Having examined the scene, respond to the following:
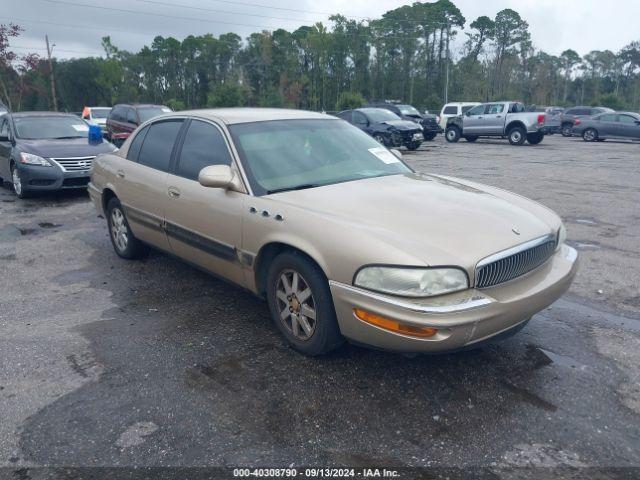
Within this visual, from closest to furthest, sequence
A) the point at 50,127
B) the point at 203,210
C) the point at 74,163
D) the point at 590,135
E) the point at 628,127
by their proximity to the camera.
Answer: the point at 203,210 → the point at 74,163 → the point at 50,127 → the point at 628,127 → the point at 590,135

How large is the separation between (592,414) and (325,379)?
4.86ft

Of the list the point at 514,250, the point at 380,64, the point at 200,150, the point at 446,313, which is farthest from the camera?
the point at 380,64

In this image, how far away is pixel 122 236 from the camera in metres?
5.64

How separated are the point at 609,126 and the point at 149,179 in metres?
25.1

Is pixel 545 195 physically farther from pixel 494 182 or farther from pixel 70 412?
pixel 70 412

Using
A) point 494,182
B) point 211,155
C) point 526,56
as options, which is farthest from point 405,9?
point 211,155

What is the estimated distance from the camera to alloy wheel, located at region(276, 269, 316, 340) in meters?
3.36

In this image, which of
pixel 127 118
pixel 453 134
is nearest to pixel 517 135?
pixel 453 134

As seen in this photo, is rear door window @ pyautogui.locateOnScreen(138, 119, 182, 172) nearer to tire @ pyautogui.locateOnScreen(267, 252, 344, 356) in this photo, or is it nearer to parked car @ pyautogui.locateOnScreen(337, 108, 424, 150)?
tire @ pyautogui.locateOnScreen(267, 252, 344, 356)

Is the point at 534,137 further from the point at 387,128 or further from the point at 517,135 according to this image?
the point at 387,128

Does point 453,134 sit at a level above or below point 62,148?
below

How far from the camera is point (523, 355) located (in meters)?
3.58

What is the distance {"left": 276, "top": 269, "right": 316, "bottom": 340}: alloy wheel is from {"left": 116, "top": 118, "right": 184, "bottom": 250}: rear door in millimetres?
1572

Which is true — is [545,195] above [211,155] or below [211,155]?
below
